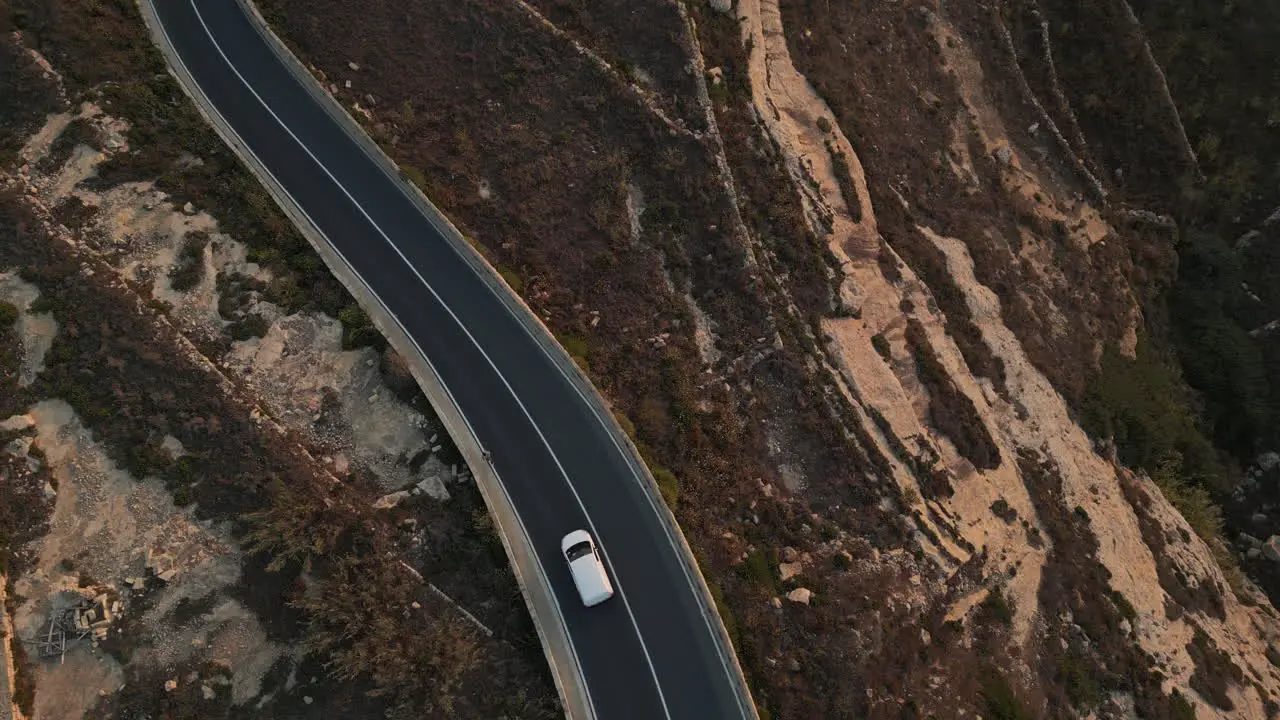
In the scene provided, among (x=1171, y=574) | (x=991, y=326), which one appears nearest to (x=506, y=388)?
(x=991, y=326)

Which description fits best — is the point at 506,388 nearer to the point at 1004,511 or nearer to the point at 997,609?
the point at 997,609

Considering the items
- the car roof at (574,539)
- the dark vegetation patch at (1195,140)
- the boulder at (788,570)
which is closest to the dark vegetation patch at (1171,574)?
the dark vegetation patch at (1195,140)

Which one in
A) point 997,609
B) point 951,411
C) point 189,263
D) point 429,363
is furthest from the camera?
point 951,411

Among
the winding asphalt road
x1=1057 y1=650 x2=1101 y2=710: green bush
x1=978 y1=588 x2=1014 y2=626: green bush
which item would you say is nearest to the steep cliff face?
x1=1057 y1=650 x2=1101 y2=710: green bush

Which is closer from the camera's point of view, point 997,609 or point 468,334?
point 997,609

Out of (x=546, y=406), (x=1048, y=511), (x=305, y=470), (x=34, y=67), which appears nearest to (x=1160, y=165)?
(x=1048, y=511)

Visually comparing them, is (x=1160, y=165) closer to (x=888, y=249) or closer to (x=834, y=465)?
(x=888, y=249)
